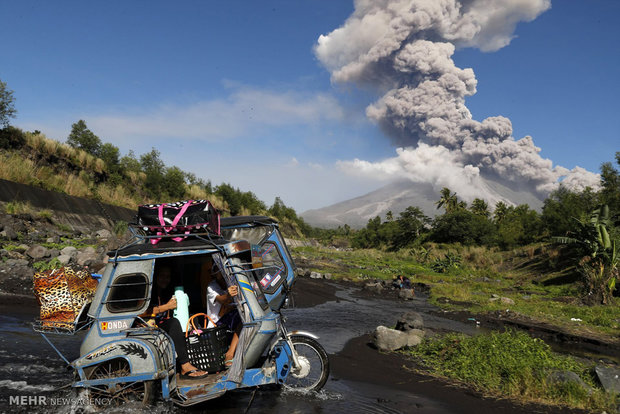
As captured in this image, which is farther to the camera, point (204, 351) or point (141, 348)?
point (204, 351)

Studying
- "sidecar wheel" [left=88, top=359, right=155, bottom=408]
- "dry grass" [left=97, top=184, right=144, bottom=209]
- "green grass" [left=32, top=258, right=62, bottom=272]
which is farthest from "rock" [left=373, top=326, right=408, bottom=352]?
"dry grass" [left=97, top=184, right=144, bottom=209]

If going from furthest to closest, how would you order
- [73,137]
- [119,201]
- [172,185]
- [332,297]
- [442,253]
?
[442,253], [73,137], [172,185], [119,201], [332,297]

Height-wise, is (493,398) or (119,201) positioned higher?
(119,201)

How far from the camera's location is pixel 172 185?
3919cm

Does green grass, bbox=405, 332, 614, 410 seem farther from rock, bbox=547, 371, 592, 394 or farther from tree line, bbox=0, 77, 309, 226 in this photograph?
tree line, bbox=0, 77, 309, 226

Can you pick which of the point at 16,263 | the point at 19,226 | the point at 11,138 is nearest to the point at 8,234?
the point at 19,226

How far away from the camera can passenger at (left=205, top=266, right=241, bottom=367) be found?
6218 mm

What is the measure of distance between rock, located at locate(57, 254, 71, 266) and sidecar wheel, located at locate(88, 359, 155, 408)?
38.0 ft

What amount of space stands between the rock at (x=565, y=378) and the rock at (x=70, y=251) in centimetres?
1617

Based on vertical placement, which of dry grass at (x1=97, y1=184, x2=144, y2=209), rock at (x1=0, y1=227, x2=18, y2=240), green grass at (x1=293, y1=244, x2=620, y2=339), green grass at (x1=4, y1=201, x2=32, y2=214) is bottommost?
green grass at (x1=293, y1=244, x2=620, y2=339)

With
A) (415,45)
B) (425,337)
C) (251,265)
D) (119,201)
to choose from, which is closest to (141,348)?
(251,265)

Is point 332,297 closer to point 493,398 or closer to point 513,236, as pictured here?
point 493,398

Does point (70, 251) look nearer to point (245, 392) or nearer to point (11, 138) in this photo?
point (245, 392)

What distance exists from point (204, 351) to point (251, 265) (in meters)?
1.43
